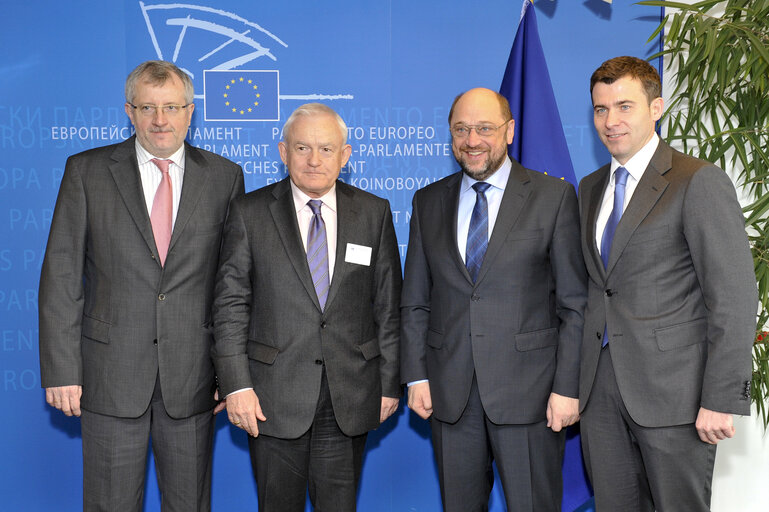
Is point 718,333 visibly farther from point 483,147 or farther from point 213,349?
point 213,349

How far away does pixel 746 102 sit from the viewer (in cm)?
304

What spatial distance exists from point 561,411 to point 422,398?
51 cm

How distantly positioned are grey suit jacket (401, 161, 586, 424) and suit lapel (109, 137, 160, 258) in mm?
1088

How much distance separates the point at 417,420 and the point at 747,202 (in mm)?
2139

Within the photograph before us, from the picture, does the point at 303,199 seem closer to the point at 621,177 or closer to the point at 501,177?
the point at 501,177

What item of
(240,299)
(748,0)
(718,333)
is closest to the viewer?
(718,333)

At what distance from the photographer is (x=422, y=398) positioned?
8.21ft

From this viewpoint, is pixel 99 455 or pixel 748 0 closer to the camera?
pixel 99 455

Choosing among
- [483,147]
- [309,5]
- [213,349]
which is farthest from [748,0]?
[213,349]

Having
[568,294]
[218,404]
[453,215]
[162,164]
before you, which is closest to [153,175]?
[162,164]

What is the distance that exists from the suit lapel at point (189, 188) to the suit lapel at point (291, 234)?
0.29 meters

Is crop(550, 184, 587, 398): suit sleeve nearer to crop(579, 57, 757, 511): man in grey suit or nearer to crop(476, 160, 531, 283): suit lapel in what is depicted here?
crop(579, 57, 757, 511): man in grey suit

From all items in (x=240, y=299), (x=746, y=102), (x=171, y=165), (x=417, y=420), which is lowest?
(x=417, y=420)

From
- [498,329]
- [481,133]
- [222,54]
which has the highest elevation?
[222,54]
